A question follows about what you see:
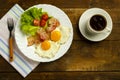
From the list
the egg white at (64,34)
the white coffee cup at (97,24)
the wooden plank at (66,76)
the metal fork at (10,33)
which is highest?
the metal fork at (10,33)

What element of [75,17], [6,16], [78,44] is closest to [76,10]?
[75,17]

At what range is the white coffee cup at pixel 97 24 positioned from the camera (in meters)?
1.26

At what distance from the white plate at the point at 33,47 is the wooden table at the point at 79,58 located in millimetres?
39

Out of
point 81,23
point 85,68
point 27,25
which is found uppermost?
point 27,25

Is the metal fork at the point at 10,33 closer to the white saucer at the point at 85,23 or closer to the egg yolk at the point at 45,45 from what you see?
the egg yolk at the point at 45,45

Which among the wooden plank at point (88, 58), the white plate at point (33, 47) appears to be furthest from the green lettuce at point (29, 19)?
the wooden plank at point (88, 58)

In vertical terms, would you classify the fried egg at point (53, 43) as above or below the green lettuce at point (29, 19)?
below

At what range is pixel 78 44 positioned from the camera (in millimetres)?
1302

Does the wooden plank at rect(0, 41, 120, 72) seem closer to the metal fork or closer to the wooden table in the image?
the wooden table

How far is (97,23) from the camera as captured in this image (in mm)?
1257

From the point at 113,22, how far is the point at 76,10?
0.16 meters

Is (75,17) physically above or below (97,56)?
above

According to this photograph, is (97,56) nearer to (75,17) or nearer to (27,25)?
(75,17)

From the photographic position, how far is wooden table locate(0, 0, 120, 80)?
1.28m
